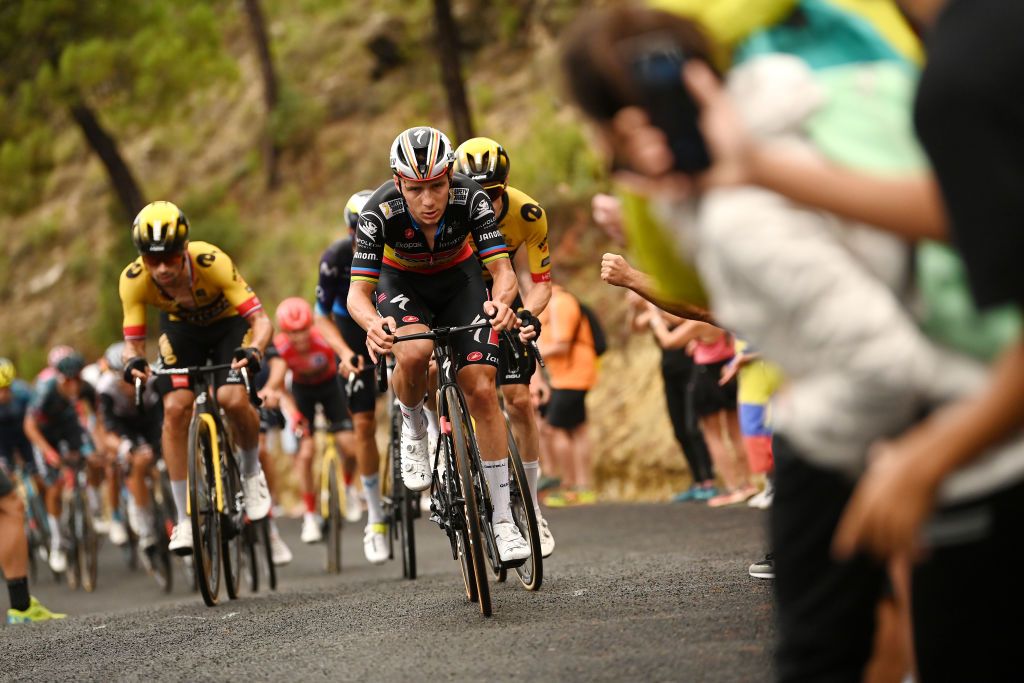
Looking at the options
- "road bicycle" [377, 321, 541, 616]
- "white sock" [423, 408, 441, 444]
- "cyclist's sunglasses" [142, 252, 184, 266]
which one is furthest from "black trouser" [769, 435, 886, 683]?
"cyclist's sunglasses" [142, 252, 184, 266]

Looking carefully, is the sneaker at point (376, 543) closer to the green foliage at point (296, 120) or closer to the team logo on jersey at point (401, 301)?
the team logo on jersey at point (401, 301)

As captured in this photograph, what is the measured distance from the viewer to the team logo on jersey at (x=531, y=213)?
9.65 m

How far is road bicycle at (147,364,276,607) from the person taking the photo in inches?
374

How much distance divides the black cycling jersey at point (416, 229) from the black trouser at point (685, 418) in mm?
6863

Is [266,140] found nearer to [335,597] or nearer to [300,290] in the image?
[300,290]

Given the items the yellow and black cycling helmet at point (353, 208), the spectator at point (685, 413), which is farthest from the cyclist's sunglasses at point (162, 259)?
the spectator at point (685, 413)

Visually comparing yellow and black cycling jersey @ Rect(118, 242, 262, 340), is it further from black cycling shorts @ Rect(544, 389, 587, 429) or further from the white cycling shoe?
black cycling shorts @ Rect(544, 389, 587, 429)

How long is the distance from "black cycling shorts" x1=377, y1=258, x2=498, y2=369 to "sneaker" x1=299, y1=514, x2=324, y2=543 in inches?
265

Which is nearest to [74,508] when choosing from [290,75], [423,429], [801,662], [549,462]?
[549,462]

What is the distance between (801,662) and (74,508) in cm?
1421

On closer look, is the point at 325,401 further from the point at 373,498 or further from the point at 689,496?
the point at 689,496

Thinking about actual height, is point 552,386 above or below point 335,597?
above

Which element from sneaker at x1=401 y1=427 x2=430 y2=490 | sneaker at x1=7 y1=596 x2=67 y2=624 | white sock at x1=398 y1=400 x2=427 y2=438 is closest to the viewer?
white sock at x1=398 y1=400 x2=427 y2=438

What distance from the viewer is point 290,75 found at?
3922 cm
